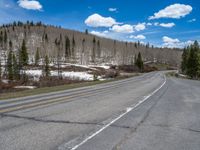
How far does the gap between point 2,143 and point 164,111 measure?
6.55m

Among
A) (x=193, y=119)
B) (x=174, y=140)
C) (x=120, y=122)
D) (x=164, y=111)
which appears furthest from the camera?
(x=164, y=111)

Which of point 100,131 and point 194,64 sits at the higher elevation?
point 194,64

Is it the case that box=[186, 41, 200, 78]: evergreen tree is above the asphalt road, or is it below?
above

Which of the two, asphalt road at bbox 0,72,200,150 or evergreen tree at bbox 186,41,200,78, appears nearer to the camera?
asphalt road at bbox 0,72,200,150

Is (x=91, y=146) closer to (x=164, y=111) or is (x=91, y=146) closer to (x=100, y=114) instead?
(x=100, y=114)

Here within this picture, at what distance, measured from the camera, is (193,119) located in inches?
308

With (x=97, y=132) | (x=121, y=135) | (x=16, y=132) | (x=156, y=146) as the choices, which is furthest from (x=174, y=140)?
(x=16, y=132)

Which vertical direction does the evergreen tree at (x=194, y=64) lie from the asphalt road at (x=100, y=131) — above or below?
above

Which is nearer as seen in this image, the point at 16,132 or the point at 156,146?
the point at 156,146

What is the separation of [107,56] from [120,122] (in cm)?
17247

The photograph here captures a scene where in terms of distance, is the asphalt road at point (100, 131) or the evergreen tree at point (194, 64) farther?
the evergreen tree at point (194, 64)

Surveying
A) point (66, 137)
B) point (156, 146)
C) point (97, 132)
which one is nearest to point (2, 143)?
point (66, 137)

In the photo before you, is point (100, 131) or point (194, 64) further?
point (194, 64)

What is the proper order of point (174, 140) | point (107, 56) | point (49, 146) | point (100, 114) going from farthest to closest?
1. point (107, 56)
2. point (100, 114)
3. point (174, 140)
4. point (49, 146)
